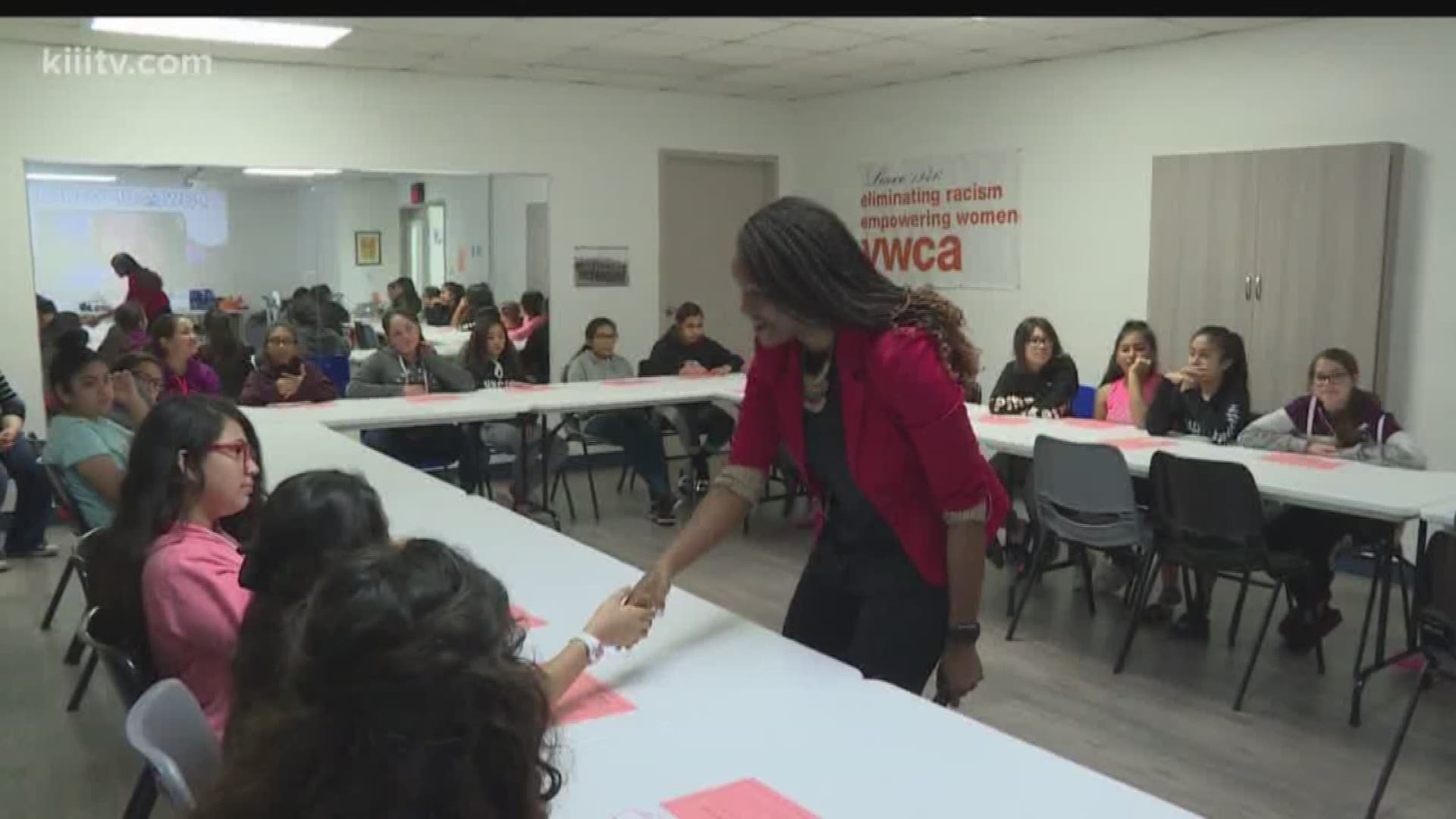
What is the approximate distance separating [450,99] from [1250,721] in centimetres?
564

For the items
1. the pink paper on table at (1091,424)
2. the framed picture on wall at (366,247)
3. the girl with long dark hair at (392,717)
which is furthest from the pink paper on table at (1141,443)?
the framed picture on wall at (366,247)

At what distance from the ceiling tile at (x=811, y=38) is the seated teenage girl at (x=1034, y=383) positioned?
1722mm

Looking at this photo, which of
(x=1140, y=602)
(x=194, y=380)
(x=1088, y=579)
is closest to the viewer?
(x=1140, y=602)

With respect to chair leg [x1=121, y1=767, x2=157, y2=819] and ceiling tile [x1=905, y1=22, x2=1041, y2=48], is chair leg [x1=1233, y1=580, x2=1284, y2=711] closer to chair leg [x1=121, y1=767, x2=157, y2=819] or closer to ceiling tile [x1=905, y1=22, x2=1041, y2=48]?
chair leg [x1=121, y1=767, x2=157, y2=819]

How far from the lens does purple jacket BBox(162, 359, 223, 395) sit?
18.4ft

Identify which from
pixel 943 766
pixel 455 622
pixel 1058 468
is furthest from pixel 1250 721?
pixel 455 622

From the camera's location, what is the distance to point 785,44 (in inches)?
246

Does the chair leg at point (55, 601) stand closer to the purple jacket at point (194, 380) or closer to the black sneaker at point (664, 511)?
the purple jacket at point (194, 380)

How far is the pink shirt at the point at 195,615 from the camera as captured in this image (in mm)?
2010

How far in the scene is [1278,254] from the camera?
5.58m

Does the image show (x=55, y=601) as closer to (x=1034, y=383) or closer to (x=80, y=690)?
(x=80, y=690)

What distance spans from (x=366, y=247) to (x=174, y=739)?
6.29 meters

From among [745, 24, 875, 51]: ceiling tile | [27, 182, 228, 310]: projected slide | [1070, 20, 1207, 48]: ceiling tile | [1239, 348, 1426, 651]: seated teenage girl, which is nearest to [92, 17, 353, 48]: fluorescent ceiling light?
[27, 182, 228, 310]: projected slide

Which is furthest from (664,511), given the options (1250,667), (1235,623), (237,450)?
(237,450)
